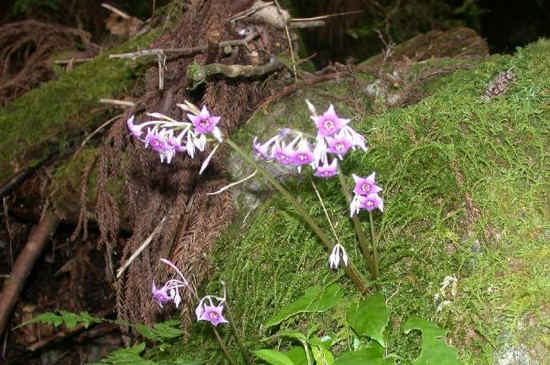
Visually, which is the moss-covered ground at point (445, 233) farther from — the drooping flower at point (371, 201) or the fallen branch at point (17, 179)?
the fallen branch at point (17, 179)

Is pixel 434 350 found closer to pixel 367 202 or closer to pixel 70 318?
pixel 367 202

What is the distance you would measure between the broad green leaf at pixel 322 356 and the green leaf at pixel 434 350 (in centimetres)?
25

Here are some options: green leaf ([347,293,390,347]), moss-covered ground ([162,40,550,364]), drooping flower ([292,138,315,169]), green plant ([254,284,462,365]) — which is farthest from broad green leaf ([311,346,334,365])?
drooping flower ([292,138,315,169])

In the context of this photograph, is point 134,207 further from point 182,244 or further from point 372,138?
point 372,138

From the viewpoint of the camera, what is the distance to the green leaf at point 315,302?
75.9 inches

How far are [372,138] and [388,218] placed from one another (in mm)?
396

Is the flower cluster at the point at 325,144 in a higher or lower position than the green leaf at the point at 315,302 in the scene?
higher

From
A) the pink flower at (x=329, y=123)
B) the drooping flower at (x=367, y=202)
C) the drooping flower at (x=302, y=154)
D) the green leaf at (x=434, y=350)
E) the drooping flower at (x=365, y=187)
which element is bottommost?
the green leaf at (x=434, y=350)

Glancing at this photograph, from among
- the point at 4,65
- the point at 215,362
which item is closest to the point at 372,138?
the point at 215,362

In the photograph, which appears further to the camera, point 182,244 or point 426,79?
point 426,79

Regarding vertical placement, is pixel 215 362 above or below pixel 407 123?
below

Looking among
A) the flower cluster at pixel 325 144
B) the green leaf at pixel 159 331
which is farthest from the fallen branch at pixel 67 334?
the flower cluster at pixel 325 144

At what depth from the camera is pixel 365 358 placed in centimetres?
174

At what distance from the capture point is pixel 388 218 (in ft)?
7.25
